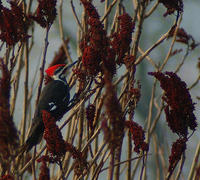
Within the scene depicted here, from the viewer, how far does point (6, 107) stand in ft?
4.56

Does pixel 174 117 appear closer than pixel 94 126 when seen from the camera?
Yes

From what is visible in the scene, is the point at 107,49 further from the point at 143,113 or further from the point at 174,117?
the point at 143,113

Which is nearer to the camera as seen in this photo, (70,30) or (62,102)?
(62,102)

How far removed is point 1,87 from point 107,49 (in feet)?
2.73

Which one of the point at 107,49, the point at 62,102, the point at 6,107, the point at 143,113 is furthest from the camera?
the point at 143,113

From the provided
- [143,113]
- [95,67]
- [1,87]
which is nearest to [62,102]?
[95,67]

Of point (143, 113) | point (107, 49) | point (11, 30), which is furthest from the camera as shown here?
point (143, 113)

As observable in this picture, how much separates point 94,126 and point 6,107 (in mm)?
905

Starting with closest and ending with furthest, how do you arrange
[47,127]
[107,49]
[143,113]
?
[47,127] → [107,49] → [143,113]

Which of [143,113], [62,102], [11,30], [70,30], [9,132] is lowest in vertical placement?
[9,132]

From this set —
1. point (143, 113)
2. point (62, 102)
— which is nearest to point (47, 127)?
point (62, 102)

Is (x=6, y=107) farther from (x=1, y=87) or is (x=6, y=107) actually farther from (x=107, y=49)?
(x=107, y=49)

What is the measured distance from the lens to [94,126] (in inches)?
88.5

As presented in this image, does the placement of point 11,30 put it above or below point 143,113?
below
